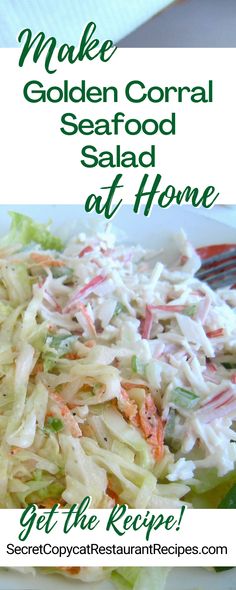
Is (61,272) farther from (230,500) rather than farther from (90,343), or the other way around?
(230,500)

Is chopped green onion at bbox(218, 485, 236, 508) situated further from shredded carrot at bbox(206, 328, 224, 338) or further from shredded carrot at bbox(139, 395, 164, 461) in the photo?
shredded carrot at bbox(206, 328, 224, 338)

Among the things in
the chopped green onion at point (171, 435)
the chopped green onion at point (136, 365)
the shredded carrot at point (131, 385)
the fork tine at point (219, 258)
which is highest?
A: the fork tine at point (219, 258)

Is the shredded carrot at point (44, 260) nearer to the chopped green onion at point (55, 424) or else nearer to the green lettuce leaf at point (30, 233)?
the green lettuce leaf at point (30, 233)

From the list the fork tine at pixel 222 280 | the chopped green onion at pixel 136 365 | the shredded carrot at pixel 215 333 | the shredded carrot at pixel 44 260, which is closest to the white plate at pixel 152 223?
the fork tine at pixel 222 280

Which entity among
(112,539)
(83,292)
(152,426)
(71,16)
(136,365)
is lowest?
(112,539)

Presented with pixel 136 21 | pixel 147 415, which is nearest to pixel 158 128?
pixel 147 415

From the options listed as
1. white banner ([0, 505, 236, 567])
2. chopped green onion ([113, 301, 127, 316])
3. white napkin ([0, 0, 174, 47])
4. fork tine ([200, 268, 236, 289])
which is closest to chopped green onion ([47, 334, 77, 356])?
chopped green onion ([113, 301, 127, 316])

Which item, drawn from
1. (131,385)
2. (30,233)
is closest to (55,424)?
(131,385)
